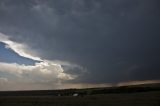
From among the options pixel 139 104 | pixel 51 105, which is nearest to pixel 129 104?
pixel 139 104

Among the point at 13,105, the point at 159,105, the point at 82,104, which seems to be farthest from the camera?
the point at 13,105

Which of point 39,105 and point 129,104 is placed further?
point 39,105

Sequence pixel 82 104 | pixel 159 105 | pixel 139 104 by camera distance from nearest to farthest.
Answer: pixel 159 105 < pixel 139 104 < pixel 82 104

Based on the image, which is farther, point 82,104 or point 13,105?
point 13,105

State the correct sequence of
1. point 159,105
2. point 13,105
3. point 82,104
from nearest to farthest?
point 159,105, point 82,104, point 13,105

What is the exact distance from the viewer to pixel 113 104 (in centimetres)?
6325

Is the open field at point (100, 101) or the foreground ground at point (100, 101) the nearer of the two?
the foreground ground at point (100, 101)

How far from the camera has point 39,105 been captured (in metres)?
66.4

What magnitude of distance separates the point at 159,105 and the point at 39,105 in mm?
24970

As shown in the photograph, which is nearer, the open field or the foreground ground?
the foreground ground

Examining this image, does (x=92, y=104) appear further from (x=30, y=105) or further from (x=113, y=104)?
(x=30, y=105)

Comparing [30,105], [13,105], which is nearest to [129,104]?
[30,105]

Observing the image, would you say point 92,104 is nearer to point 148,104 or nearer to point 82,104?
point 82,104

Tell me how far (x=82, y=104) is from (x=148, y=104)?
13692mm
